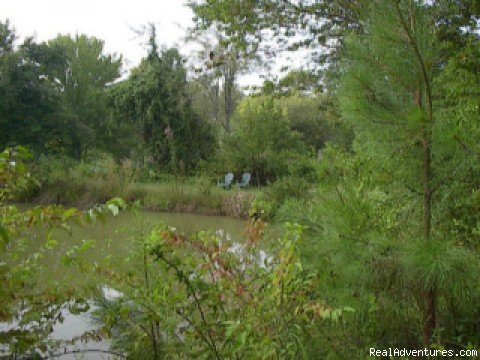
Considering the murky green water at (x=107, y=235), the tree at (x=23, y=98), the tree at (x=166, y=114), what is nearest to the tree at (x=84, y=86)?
the tree at (x=23, y=98)

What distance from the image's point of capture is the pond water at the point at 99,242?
10.2ft

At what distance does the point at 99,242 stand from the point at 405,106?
6952 millimetres

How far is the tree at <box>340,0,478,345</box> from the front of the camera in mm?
1983

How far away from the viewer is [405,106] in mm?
2139

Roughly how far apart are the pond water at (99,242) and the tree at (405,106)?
1.15 m

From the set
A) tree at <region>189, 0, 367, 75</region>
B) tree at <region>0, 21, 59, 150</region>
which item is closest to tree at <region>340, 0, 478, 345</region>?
tree at <region>189, 0, 367, 75</region>

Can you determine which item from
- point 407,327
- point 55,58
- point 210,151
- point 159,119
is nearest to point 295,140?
point 210,151

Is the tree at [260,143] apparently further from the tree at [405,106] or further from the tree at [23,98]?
the tree at [405,106]

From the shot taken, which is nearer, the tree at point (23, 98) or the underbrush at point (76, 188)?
the underbrush at point (76, 188)

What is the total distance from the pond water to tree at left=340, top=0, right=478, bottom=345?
1153mm

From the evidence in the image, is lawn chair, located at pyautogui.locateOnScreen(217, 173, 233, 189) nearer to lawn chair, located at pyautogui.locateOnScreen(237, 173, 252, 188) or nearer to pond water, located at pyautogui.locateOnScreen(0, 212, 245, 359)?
lawn chair, located at pyautogui.locateOnScreen(237, 173, 252, 188)

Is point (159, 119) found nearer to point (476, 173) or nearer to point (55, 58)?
point (55, 58)

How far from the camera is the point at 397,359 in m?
2.32

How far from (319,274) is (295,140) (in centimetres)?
1511
